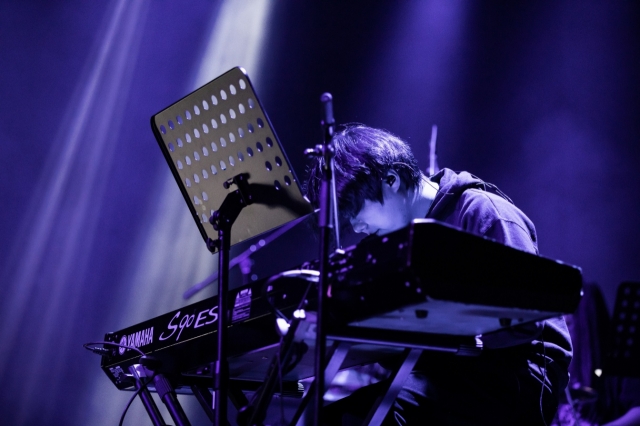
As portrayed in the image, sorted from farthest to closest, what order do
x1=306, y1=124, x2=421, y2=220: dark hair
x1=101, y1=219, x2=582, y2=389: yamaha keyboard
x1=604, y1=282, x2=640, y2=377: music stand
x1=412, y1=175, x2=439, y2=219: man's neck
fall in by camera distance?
1. x1=412, y1=175, x2=439, y2=219: man's neck
2. x1=306, y1=124, x2=421, y2=220: dark hair
3. x1=604, y1=282, x2=640, y2=377: music stand
4. x1=101, y1=219, x2=582, y2=389: yamaha keyboard

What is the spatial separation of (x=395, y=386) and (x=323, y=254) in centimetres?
51

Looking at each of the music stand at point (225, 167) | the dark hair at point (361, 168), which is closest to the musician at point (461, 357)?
the dark hair at point (361, 168)

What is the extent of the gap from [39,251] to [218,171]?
2289 millimetres

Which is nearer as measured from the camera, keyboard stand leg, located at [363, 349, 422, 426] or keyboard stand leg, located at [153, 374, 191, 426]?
keyboard stand leg, located at [363, 349, 422, 426]

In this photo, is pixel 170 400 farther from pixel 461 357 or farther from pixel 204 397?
pixel 461 357

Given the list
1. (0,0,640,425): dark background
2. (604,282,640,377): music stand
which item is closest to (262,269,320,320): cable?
(604,282,640,377): music stand

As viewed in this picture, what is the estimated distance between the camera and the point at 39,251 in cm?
358

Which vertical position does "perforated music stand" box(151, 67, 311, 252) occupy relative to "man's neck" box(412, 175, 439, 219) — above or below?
above

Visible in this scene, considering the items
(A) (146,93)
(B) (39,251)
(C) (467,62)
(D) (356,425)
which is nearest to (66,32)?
(A) (146,93)

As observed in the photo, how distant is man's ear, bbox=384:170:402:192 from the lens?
2.12 meters

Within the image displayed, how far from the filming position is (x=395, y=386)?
1600 millimetres

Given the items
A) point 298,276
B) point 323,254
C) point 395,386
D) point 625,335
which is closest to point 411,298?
point 323,254

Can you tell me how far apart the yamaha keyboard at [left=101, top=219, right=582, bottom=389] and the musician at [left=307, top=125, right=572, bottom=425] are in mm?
155

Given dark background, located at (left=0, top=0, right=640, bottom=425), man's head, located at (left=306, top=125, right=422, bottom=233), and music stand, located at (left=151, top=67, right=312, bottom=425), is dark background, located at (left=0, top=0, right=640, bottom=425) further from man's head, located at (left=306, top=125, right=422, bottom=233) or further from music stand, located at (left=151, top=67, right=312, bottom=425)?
music stand, located at (left=151, top=67, right=312, bottom=425)
